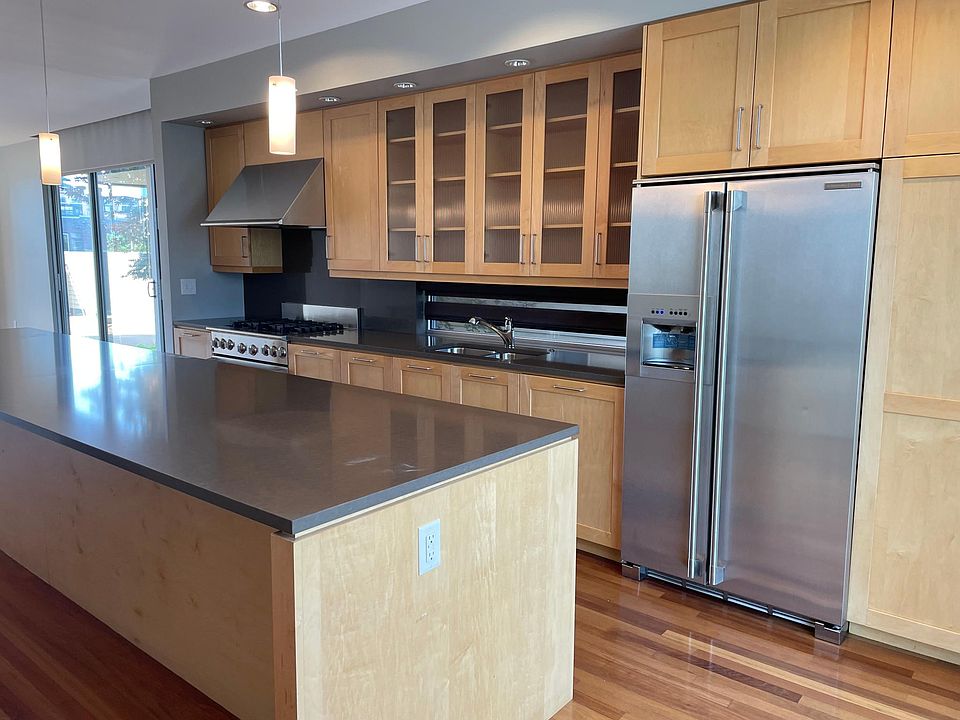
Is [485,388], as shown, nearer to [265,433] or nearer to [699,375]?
[699,375]

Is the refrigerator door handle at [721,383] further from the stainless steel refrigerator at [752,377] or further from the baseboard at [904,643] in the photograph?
the baseboard at [904,643]

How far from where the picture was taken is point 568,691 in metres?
2.14

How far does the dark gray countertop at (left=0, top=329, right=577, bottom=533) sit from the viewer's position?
1479 millimetres

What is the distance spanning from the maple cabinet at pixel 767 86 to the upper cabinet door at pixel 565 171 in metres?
0.48

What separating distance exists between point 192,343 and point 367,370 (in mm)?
1723

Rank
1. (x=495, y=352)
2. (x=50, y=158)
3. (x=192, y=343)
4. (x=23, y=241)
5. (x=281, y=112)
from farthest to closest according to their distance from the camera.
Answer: (x=23, y=241), (x=192, y=343), (x=495, y=352), (x=50, y=158), (x=281, y=112)

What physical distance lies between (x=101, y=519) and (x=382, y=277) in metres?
2.32

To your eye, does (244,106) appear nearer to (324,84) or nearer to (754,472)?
(324,84)

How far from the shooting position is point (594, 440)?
126 inches

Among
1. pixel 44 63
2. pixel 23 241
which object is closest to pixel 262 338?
pixel 44 63

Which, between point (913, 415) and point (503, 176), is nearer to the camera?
point (913, 415)

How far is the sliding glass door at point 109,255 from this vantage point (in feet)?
21.5

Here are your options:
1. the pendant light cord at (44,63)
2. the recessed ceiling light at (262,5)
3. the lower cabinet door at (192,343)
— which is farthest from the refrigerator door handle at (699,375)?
the lower cabinet door at (192,343)

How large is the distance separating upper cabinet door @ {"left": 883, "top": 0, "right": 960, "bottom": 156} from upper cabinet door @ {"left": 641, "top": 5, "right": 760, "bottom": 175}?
0.47 metres
